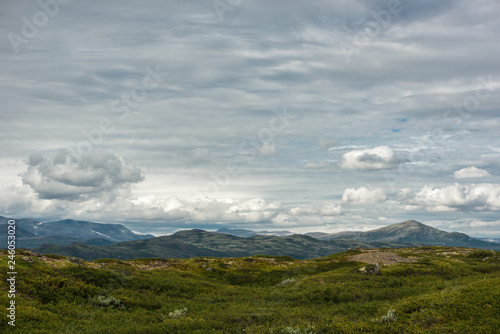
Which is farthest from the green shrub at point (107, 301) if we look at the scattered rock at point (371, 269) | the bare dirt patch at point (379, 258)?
the bare dirt patch at point (379, 258)

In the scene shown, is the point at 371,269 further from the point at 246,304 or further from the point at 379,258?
the point at 246,304

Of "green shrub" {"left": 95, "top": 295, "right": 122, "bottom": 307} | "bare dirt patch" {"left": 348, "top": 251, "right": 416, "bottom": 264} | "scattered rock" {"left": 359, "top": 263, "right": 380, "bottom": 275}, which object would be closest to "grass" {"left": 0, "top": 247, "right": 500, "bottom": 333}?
"green shrub" {"left": 95, "top": 295, "right": 122, "bottom": 307}

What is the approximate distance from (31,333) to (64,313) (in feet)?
19.0

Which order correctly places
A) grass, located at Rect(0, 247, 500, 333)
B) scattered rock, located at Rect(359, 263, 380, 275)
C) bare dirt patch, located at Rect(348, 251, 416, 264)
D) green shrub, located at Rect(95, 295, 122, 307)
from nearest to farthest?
1. grass, located at Rect(0, 247, 500, 333)
2. green shrub, located at Rect(95, 295, 122, 307)
3. scattered rock, located at Rect(359, 263, 380, 275)
4. bare dirt patch, located at Rect(348, 251, 416, 264)

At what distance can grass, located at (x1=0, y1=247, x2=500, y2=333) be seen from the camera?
2238cm

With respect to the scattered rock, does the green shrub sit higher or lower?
lower

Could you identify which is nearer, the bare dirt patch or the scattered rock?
the scattered rock

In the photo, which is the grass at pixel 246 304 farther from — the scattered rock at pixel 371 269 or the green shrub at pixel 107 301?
the scattered rock at pixel 371 269

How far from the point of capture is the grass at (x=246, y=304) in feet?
73.4

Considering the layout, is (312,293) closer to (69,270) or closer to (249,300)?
(249,300)

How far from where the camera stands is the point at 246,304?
35.2 meters

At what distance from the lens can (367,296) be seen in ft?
117

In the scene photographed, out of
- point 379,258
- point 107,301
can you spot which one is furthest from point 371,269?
point 107,301

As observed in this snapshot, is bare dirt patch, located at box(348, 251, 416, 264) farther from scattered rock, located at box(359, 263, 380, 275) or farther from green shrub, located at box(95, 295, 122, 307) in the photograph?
green shrub, located at box(95, 295, 122, 307)
